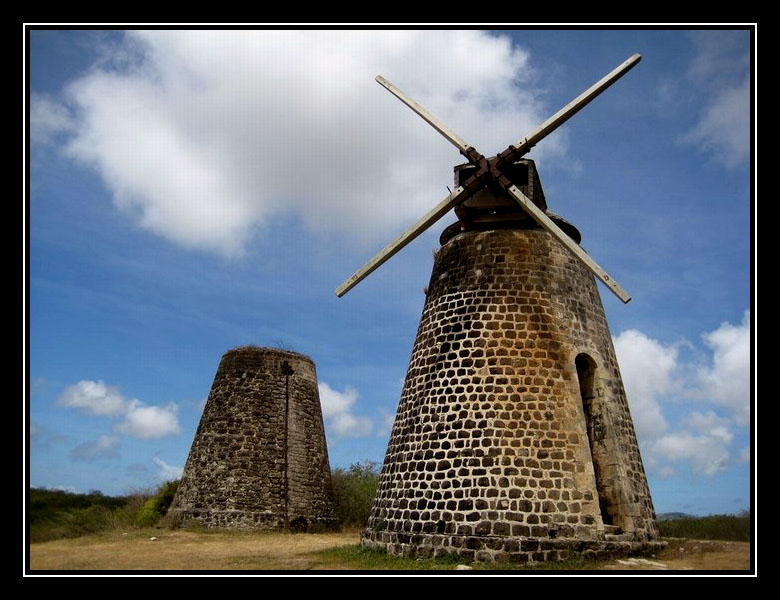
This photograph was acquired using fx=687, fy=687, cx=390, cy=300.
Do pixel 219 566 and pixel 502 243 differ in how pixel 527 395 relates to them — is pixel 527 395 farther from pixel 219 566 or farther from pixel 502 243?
pixel 219 566

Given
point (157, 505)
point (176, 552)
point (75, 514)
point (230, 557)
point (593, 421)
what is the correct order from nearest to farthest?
1. point (593, 421)
2. point (230, 557)
3. point (176, 552)
4. point (75, 514)
5. point (157, 505)

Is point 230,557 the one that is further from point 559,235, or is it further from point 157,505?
point 157,505

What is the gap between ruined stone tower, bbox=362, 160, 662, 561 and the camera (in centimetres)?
1093

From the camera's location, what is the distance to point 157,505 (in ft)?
75.8

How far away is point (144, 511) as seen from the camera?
22.8m

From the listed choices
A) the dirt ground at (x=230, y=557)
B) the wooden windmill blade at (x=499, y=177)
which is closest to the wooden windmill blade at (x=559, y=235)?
the wooden windmill blade at (x=499, y=177)

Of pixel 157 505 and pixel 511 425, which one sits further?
pixel 157 505

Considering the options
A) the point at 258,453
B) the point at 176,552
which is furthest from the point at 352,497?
the point at 176,552

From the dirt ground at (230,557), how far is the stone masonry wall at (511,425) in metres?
0.70

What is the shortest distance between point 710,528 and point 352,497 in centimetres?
1274
